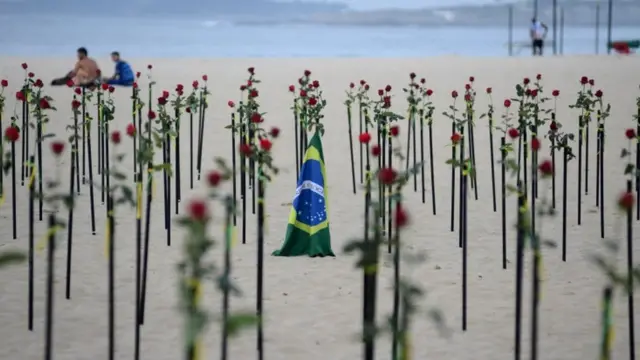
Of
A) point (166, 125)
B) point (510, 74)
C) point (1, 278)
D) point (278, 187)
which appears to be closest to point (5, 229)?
point (1, 278)

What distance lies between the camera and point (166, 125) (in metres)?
7.91

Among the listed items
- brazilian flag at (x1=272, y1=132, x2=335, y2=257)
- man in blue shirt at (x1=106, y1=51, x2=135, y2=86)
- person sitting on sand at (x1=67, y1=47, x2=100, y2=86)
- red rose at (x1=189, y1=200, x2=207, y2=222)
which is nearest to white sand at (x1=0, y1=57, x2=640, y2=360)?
brazilian flag at (x1=272, y1=132, x2=335, y2=257)

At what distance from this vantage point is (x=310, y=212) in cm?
778

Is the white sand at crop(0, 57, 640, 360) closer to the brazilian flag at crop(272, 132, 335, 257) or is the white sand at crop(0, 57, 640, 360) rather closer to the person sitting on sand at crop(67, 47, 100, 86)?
the brazilian flag at crop(272, 132, 335, 257)

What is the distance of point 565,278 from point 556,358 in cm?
189

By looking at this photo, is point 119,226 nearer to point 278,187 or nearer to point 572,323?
point 278,187

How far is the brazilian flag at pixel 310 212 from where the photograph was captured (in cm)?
766

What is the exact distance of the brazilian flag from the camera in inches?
302

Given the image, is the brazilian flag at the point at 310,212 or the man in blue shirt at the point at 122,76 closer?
the brazilian flag at the point at 310,212

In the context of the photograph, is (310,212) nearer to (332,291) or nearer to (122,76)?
(332,291)

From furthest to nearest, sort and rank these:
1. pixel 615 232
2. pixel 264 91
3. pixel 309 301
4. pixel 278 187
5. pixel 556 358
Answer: pixel 264 91
pixel 278 187
pixel 615 232
pixel 309 301
pixel 556 358

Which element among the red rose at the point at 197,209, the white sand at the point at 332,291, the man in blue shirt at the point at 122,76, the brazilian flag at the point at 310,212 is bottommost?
the white sand at the point at 332,291

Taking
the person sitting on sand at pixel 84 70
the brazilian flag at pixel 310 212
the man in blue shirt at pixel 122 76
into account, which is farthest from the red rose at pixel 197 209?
the man in blue shirt at pixel 122 76

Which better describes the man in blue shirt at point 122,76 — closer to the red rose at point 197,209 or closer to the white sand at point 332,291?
the white sand at point 332,291
